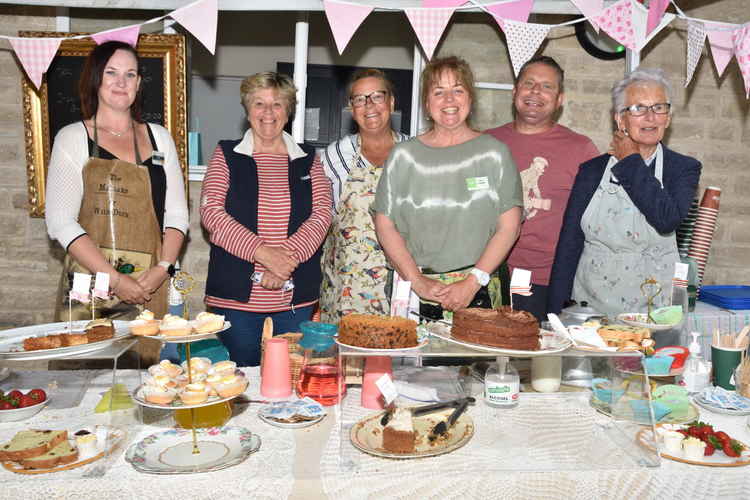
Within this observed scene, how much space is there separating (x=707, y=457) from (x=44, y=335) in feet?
5.83

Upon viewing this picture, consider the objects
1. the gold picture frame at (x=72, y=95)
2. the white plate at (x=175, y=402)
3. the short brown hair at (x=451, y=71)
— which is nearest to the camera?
the white plate at (x=175, y=402)

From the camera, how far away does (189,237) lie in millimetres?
4090

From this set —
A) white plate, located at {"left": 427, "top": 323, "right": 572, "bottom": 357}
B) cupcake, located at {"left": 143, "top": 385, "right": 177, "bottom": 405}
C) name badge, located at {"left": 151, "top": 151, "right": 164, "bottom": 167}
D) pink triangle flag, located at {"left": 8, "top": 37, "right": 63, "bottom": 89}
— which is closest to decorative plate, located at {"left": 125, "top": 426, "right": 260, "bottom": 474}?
cupcake, located at {"left": 143, "top": 385, "right": 177, "bottom": 405}

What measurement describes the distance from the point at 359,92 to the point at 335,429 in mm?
1724

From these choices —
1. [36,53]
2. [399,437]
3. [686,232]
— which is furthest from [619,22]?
[36,53]

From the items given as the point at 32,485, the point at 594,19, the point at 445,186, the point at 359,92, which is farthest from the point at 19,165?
the point at 594,19

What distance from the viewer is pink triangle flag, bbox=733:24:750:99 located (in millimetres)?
3273

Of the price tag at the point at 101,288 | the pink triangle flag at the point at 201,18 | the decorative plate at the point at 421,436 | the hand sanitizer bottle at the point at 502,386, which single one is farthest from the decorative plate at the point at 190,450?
the pink triangle flag at the point at 201,18

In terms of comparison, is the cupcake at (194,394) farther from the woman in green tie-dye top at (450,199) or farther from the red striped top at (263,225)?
the red striped top at (263,225)

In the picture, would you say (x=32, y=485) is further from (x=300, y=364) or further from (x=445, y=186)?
(x=445, y=186)

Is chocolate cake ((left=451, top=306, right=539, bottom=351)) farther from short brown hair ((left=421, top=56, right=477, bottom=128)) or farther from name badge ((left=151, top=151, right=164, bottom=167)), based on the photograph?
name badge ((left=151, top=151, right=164, bottom=167))

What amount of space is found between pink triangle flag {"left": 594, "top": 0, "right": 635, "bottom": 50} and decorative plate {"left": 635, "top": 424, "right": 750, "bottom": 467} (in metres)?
2.30

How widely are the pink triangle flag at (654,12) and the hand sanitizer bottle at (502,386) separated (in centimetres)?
226

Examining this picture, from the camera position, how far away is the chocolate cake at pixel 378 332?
170cm
